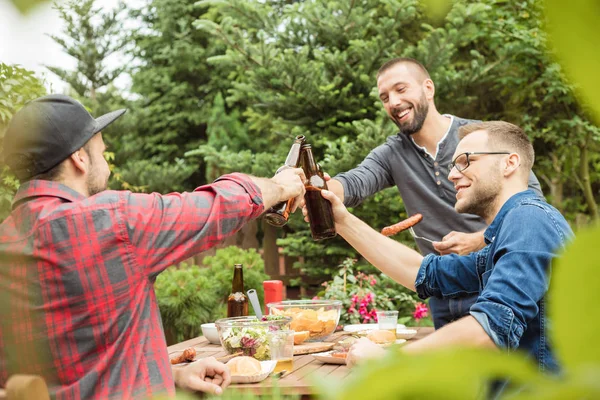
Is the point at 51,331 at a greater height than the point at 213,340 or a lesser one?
greater

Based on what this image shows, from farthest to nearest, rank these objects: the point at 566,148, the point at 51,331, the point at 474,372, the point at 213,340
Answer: the point at 566,148, the point at 213,340, the point at 51,331, the point at 474,372

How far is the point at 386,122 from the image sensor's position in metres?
5.60

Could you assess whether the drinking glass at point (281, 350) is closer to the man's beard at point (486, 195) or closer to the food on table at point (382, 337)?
the food on table at point (382, 337)

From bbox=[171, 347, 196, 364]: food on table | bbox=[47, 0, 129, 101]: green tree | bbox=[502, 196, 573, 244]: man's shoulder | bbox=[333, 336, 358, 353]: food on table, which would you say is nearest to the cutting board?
bbox=[333, 336, 358, 353]: food on table

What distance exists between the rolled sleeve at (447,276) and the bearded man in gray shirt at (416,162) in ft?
3.07

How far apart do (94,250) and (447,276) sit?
1.28m

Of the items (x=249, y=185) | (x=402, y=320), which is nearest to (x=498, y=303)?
(x=249, y=185)

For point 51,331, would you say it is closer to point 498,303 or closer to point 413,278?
point 498,303

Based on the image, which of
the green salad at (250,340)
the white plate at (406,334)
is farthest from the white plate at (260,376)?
the white plate at (406,334)

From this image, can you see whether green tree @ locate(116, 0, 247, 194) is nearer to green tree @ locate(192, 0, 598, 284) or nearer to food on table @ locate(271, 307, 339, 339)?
green tree @ locate(192, 0, 598, 284)

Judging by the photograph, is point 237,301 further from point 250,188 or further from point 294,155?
point 250,188

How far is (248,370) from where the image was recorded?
201cm

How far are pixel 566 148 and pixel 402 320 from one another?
8.94ft

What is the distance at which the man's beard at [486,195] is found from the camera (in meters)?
2.16
